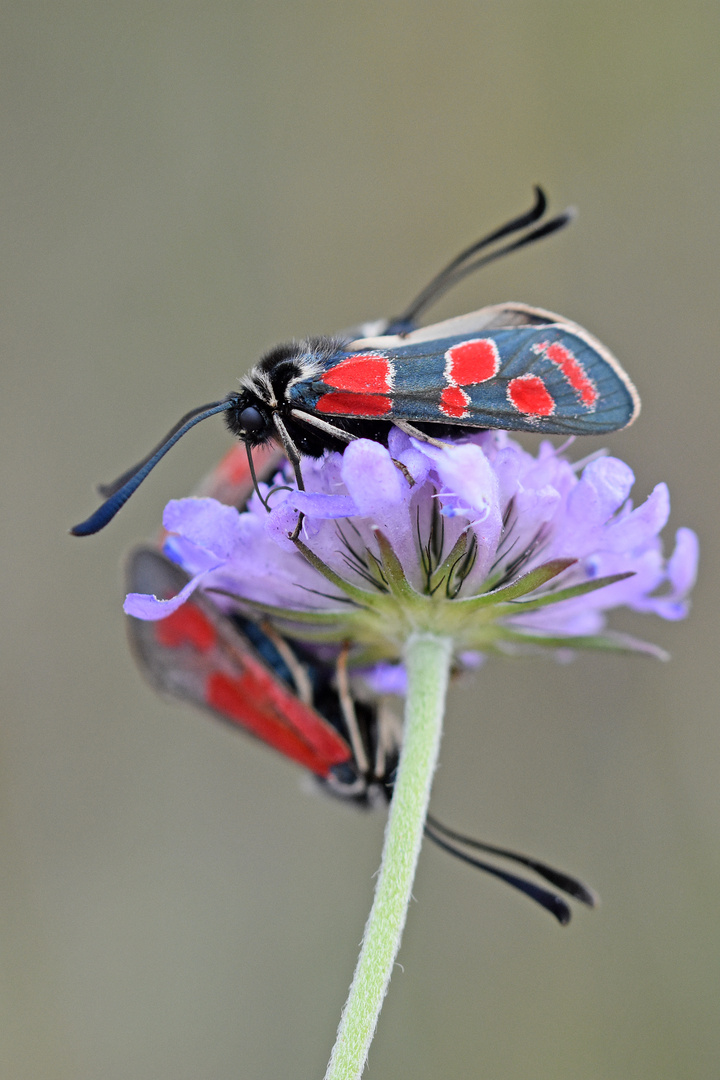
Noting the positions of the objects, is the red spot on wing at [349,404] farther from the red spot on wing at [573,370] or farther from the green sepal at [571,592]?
the green sepal at [571,592]

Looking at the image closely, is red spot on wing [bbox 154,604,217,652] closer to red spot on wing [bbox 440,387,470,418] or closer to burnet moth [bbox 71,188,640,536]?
burnet moth [bbox 71,188,640,536]

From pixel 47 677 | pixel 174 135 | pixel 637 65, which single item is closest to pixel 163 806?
pixel 47 677

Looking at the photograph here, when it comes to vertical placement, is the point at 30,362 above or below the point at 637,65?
below

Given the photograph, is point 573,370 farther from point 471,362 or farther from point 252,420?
point 252,420

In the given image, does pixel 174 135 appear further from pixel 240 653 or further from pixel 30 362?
pixel 240 653

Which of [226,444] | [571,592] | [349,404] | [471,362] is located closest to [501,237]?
[471,362]

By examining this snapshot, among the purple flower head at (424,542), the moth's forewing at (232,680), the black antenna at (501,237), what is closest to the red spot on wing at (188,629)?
the moth's forewing at (232,680)
